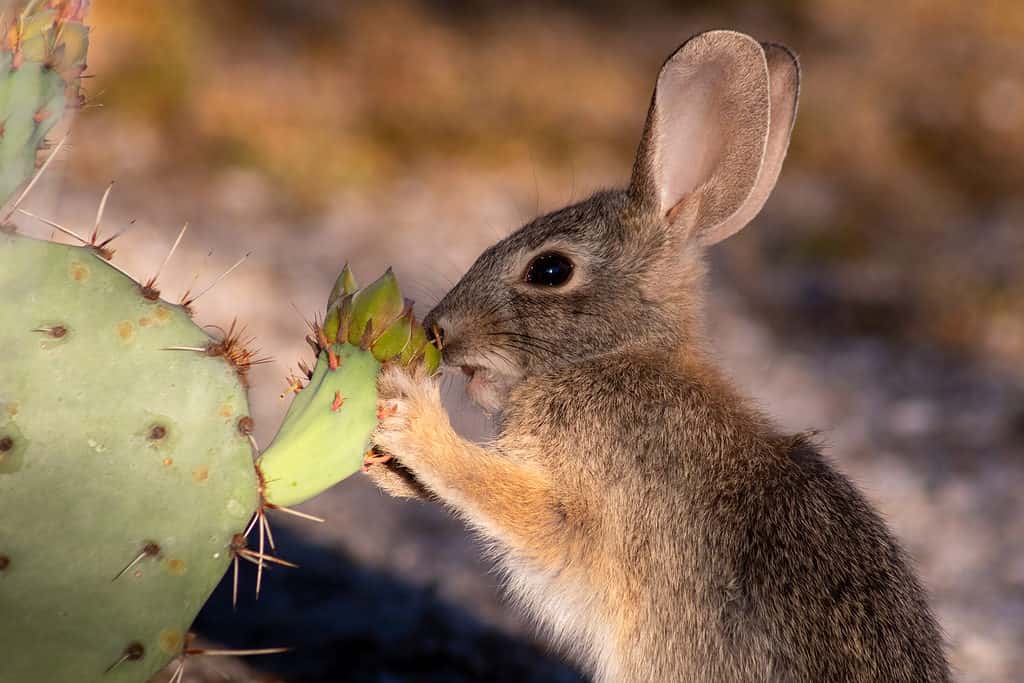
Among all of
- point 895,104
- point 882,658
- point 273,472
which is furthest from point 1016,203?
point 273,472

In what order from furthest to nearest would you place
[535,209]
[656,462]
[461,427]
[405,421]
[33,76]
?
[461,427]
[535,209]
[656,462]
[405,421]
[33,76]

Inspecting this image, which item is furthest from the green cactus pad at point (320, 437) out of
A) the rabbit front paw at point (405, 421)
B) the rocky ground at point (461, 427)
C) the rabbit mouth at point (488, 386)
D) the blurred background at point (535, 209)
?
the blurred background at point (535, 209)

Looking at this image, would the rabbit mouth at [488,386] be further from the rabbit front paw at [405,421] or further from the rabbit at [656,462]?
the rabbit front paw at [405,421]

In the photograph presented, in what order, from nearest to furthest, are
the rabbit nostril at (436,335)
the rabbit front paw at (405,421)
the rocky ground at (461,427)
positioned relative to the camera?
the rabbit front paw at (405,421)
the rabbit nostril at (436,335)
the rocky ground at (461,427)

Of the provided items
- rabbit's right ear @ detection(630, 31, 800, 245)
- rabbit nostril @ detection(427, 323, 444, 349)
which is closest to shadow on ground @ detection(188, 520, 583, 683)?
rabbit nostril @ detection(427, 323, 444, 349)

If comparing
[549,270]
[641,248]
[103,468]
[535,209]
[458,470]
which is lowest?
[103,468]

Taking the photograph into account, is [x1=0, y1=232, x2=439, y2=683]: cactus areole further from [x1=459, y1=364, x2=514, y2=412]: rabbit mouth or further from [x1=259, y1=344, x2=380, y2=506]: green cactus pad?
[x1=459, y1=364, x2=514, y2=412]: rabbit mouth

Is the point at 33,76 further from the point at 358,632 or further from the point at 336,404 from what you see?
the point at 358,632

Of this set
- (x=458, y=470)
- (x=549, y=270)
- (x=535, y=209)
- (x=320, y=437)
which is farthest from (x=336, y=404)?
(x=535, y=209)
